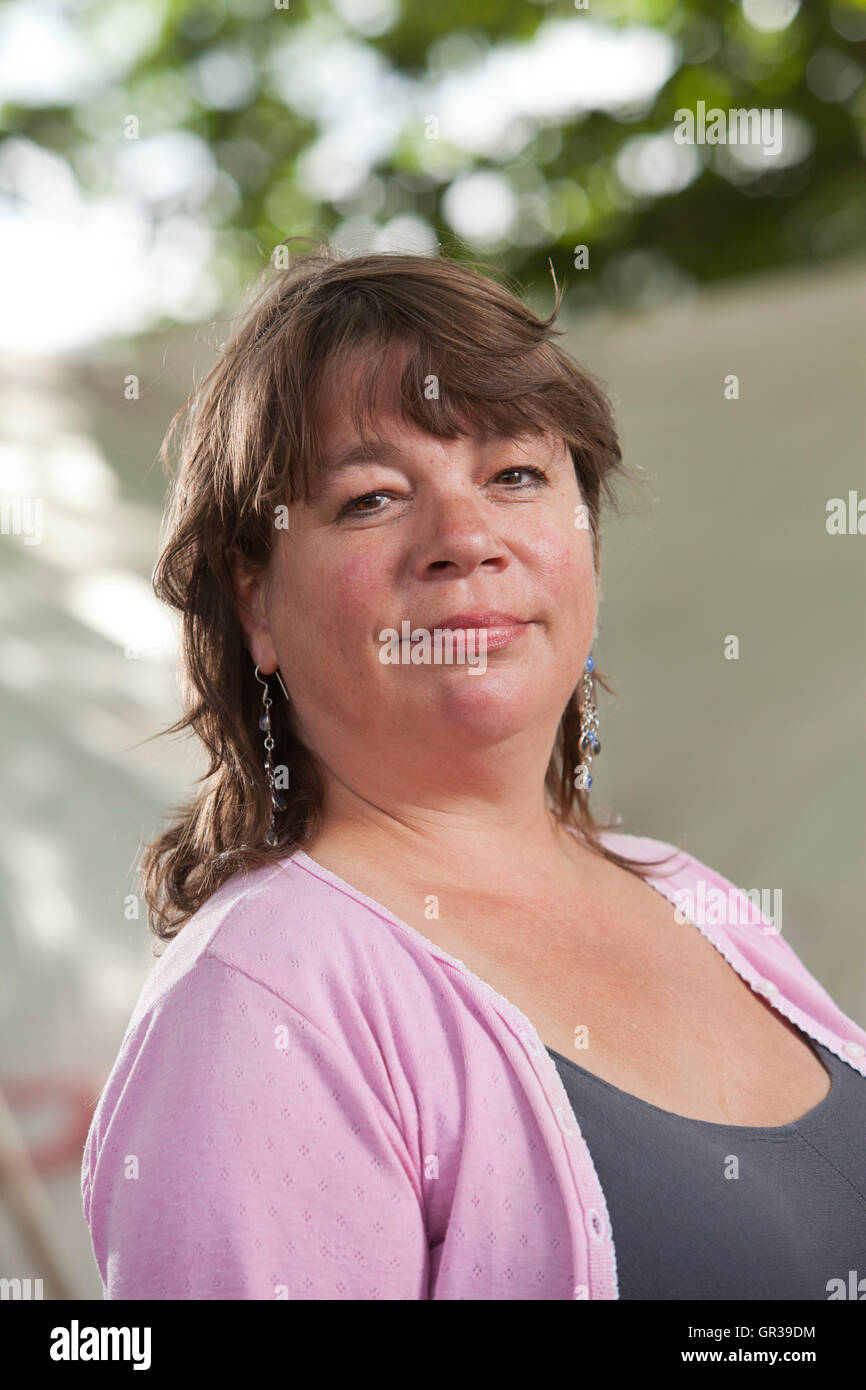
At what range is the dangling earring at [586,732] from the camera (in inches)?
44.2

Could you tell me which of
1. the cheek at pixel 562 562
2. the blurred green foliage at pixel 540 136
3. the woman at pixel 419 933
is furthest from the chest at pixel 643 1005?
the blurred green foliage at pixel 540 136

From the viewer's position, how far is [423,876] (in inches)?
35.1

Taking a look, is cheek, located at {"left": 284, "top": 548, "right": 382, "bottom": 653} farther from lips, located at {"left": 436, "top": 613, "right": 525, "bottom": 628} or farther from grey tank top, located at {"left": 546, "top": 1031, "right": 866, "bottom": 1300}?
grey tank top, located at {"left": 546, "top": 1031, "right": 866, "bottom": 1300}

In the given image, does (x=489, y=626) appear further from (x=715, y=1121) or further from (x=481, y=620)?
(x=715, y=1121)

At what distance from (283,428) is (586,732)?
1.32ft

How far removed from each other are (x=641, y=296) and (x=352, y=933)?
4.54m

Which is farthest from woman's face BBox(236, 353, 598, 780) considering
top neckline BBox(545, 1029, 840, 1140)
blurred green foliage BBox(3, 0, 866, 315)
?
blurred green foliage BBox(3, 0, 866, 315)

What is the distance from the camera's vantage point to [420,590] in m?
0.85

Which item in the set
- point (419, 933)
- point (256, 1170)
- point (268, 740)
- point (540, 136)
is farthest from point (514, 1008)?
point (540, 136)

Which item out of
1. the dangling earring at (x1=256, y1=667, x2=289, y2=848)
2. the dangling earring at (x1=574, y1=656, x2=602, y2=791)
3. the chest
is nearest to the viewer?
the chest

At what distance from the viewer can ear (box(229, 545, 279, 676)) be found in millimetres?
929

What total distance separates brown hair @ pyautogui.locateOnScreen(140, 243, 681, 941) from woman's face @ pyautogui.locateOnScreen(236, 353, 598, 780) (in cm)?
2

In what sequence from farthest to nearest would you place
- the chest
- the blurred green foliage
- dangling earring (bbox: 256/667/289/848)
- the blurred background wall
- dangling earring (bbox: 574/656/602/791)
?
1. the blurred green foliage
2. the blurred background wall
3. dangling earring (bbox: 574/656/602/791)
4. dangling earring (bbox: 256/667/289/848)
5. the chest
